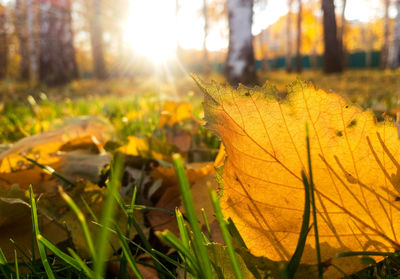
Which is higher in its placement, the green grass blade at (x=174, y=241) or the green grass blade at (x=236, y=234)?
the green grass blade at (x=174, y=241)

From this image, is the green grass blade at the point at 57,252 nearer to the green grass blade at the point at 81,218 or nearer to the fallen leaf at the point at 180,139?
the green grass blade at the point at 81,218

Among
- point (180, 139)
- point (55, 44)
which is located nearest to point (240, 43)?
point (55, 44)

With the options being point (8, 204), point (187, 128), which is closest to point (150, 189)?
point (8, 204)

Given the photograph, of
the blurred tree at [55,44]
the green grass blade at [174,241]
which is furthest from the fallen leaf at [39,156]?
the blurred tree at [55,44]

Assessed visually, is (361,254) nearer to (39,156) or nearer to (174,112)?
(39,156)

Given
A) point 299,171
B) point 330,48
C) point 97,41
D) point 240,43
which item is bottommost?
point 299,171

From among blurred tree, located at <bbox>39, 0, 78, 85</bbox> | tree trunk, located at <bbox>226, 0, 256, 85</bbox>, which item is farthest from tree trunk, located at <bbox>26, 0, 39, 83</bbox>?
tree trunk, located at <bbox>226, 0, 256, 85</bbox>
